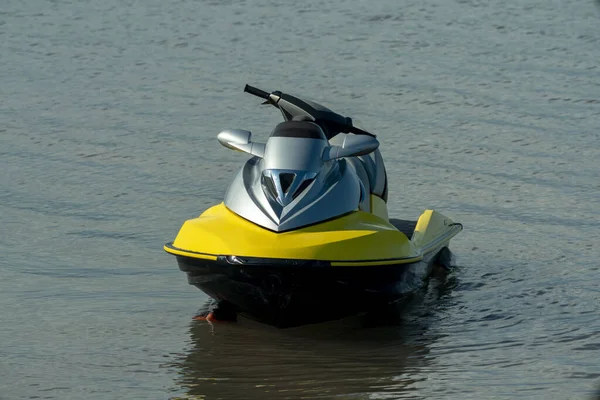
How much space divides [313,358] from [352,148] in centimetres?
135

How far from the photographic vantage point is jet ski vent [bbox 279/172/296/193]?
6844 mm

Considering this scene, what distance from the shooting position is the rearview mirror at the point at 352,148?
23.4 ft

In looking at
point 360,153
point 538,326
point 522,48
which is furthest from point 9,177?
point 522,48

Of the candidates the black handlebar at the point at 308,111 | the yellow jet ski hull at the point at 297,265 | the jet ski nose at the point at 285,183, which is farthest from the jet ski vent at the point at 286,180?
the black handlebar at the point at 308,111

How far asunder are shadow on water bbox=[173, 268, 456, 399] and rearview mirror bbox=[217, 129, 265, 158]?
108 centimetres

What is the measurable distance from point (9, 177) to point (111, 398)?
5.05 meters

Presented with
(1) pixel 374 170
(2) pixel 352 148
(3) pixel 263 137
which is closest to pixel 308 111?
(1) pixel 374 170

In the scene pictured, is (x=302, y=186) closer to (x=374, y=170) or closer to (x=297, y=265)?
(x=297, y=265)

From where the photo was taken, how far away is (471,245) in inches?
360

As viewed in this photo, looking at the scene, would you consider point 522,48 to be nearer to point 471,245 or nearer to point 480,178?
point 480,178

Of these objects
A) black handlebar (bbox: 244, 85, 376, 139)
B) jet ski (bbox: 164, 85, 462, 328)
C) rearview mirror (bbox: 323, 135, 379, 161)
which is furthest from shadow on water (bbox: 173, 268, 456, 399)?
black handlebar (bbox: 244, 85, 376, 139)

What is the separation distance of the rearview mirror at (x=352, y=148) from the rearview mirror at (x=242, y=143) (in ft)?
1.35

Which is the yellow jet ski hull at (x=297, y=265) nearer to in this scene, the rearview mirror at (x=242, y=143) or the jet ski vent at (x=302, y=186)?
the jet ski vent at (x=302, y=186)

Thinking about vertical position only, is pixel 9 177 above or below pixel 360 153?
below
